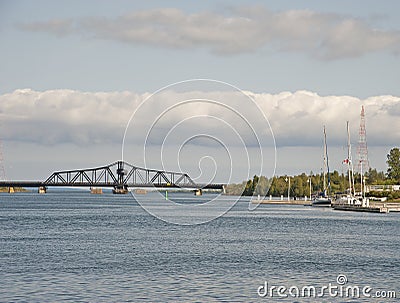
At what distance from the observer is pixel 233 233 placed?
288 feet

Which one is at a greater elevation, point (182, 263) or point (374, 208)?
point (374, 208)

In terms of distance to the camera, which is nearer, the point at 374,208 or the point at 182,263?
the point at 182,263

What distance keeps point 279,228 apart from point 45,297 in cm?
6353

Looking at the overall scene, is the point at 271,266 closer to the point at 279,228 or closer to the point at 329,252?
the point at 329,252

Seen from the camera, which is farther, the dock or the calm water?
the dock

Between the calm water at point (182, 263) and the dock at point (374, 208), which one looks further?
the dock at point (374, 208)

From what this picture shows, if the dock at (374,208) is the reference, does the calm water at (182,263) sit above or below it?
below

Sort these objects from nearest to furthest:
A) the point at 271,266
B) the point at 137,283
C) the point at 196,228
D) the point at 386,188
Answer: the point at 137,283 → the point at 271,266 → the point at 196,228 → the point at 386,188

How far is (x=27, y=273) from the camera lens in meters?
46.8

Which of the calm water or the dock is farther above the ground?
the dock

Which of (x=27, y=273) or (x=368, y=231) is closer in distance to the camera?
(x=27, y=273)

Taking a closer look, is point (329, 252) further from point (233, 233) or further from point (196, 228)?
point (196, 228)

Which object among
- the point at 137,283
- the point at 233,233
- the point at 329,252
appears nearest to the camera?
the point at 137,283

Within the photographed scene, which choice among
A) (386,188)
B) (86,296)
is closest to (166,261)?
(86,296)
